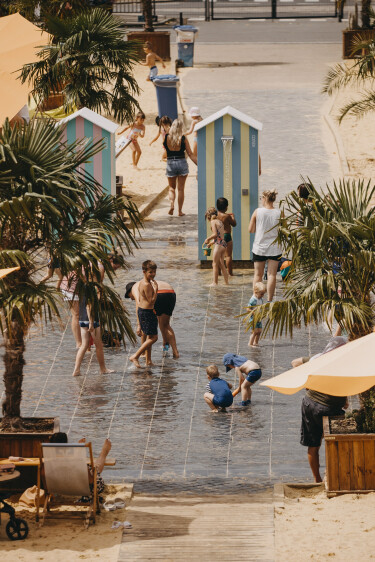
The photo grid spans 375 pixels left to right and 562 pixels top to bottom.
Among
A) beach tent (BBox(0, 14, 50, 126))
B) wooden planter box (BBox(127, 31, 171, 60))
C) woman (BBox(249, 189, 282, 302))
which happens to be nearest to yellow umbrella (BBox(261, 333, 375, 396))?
woman (BBox(249, 189, 282, 302))

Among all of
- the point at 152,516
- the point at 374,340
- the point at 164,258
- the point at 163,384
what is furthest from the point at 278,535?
the point at 164,258

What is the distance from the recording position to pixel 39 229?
11844 mm

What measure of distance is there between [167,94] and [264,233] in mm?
12796

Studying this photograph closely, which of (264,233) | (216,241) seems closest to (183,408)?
(264,233)

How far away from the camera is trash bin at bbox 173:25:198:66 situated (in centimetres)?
3697

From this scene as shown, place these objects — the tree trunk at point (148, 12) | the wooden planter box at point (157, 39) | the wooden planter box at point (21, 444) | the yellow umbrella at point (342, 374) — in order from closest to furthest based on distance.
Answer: the yellow umbrella at point (342, 374) → the wooden planter box at point (21, 444) → the wooden planter box at point (157, 39) → the tree trunk at point (148, 12)

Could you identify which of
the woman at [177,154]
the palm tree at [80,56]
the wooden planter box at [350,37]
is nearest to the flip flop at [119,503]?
the woman at [177,154]

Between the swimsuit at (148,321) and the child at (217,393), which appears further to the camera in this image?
the swimsuit at (148,321)

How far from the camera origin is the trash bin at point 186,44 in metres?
37.0

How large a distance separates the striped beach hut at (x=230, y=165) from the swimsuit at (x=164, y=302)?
435 cm

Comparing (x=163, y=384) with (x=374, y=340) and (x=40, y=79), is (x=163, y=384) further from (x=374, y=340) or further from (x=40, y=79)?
(x=40, y=79)

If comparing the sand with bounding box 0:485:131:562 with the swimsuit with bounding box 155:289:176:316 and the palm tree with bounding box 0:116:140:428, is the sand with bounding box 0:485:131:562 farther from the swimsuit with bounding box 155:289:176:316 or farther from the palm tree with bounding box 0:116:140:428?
the swimsuit with bounding box 155:289:176:316

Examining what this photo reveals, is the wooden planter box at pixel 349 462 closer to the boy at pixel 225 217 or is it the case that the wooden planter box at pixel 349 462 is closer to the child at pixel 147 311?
the child at pixel 147 311

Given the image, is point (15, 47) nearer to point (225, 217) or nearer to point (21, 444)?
point (225, 217)
